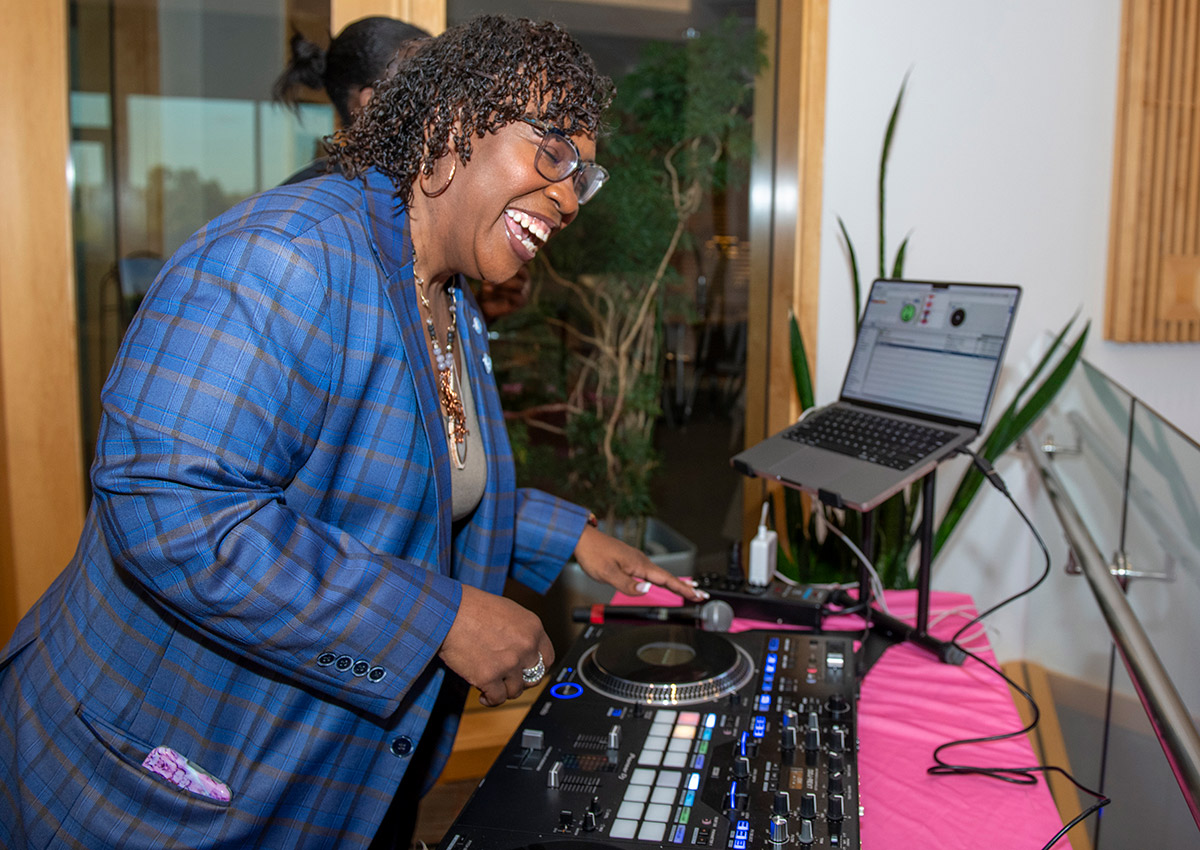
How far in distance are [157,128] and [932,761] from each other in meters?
2.45

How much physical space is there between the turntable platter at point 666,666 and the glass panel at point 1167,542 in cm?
58

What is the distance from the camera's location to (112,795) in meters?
1.00

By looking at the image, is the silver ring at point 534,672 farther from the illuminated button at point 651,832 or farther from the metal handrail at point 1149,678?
the metal handrail at point 1149,678

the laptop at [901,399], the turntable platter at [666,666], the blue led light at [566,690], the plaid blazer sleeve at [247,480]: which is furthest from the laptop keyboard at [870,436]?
the plaid blazer sleeve at [247,480]

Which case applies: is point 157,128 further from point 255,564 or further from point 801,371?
point 255,564

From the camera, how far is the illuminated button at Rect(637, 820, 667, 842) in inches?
34.9

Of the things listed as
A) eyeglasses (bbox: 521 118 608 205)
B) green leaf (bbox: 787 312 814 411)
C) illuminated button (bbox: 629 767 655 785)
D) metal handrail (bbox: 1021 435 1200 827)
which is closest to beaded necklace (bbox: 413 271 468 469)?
eyeglasses (bbox: 521 118 608 205)

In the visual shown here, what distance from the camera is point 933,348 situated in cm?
169

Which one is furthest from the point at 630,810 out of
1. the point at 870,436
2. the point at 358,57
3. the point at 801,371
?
the point at 801,371

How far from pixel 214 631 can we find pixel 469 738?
2014 millimetres

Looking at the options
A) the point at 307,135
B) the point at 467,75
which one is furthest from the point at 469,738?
the point at 467,75

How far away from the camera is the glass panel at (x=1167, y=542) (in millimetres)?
1312

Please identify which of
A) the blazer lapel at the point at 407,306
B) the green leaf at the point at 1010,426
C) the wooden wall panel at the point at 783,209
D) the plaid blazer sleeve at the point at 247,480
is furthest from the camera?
the wooden wall panel at the point at 783,209

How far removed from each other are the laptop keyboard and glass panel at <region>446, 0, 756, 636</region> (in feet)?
4.17
